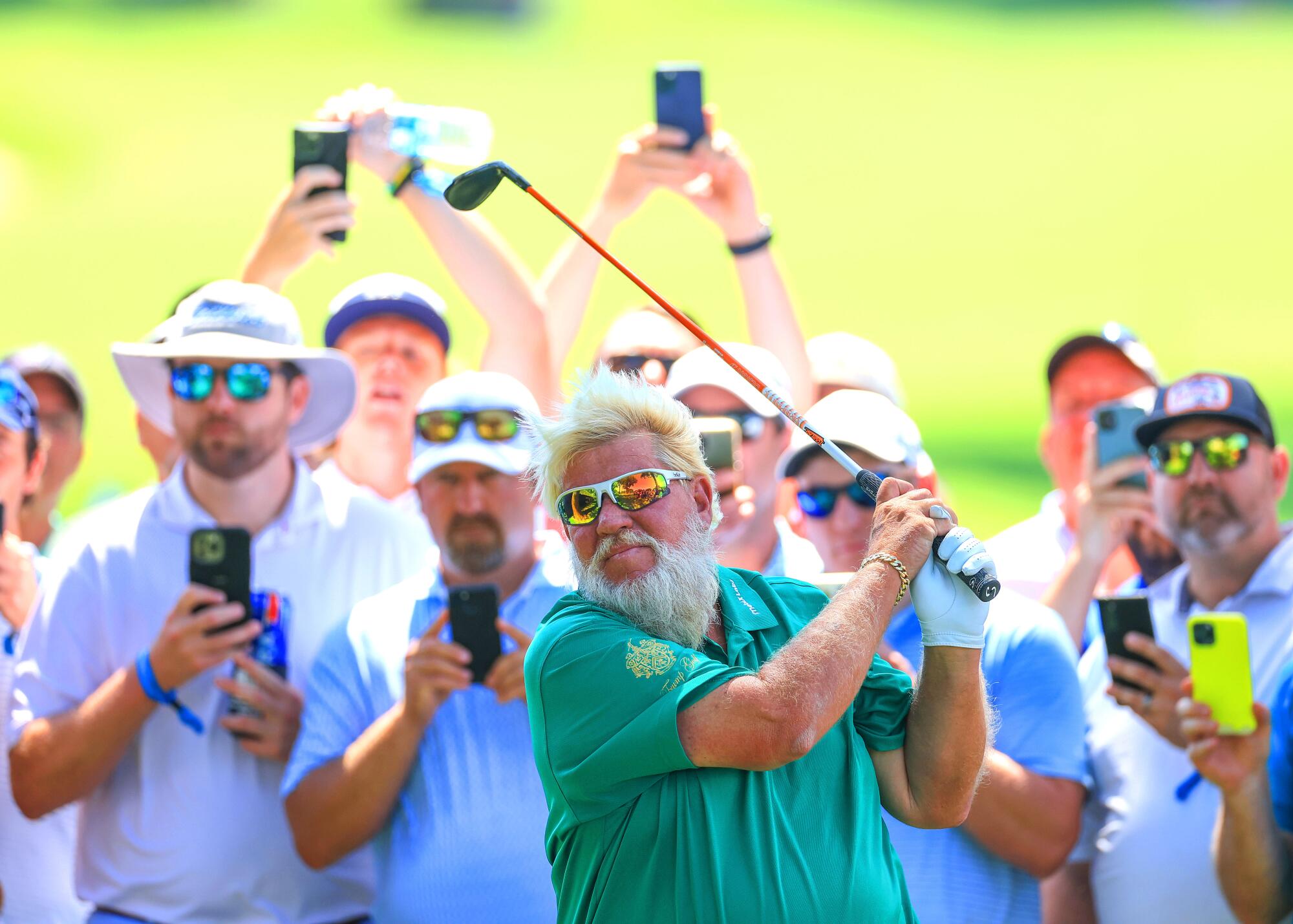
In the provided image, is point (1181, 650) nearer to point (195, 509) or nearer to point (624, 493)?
point (624, 493)

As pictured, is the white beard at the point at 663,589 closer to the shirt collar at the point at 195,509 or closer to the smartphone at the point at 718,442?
the smartphone at the point at 718,442

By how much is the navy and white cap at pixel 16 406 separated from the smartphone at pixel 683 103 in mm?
2620

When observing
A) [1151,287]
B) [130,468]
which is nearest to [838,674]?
[130,468]

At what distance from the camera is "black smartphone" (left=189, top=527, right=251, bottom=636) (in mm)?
4848

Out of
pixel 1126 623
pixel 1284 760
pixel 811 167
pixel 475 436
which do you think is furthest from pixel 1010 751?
pixel 811 167

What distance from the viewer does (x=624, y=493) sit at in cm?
361

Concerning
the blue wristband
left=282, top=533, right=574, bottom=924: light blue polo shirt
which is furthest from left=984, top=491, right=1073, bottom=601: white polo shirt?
the blue wristband

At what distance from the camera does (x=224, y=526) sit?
5074mm

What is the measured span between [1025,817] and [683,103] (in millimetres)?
3151

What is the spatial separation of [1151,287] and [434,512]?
23718mm

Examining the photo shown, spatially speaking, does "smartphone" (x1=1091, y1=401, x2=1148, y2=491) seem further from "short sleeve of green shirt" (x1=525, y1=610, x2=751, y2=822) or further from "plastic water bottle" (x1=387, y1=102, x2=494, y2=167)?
"short sleeve of green shirt" (x1=525, y1=610, x2=751, y2=822)

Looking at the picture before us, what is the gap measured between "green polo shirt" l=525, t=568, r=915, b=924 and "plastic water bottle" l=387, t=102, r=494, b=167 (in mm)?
3075

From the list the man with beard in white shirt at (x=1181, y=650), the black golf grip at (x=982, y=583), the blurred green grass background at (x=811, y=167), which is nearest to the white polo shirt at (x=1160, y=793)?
the man with beard in white shirt at (x=1181, y=650)

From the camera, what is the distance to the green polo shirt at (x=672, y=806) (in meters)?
3.28
